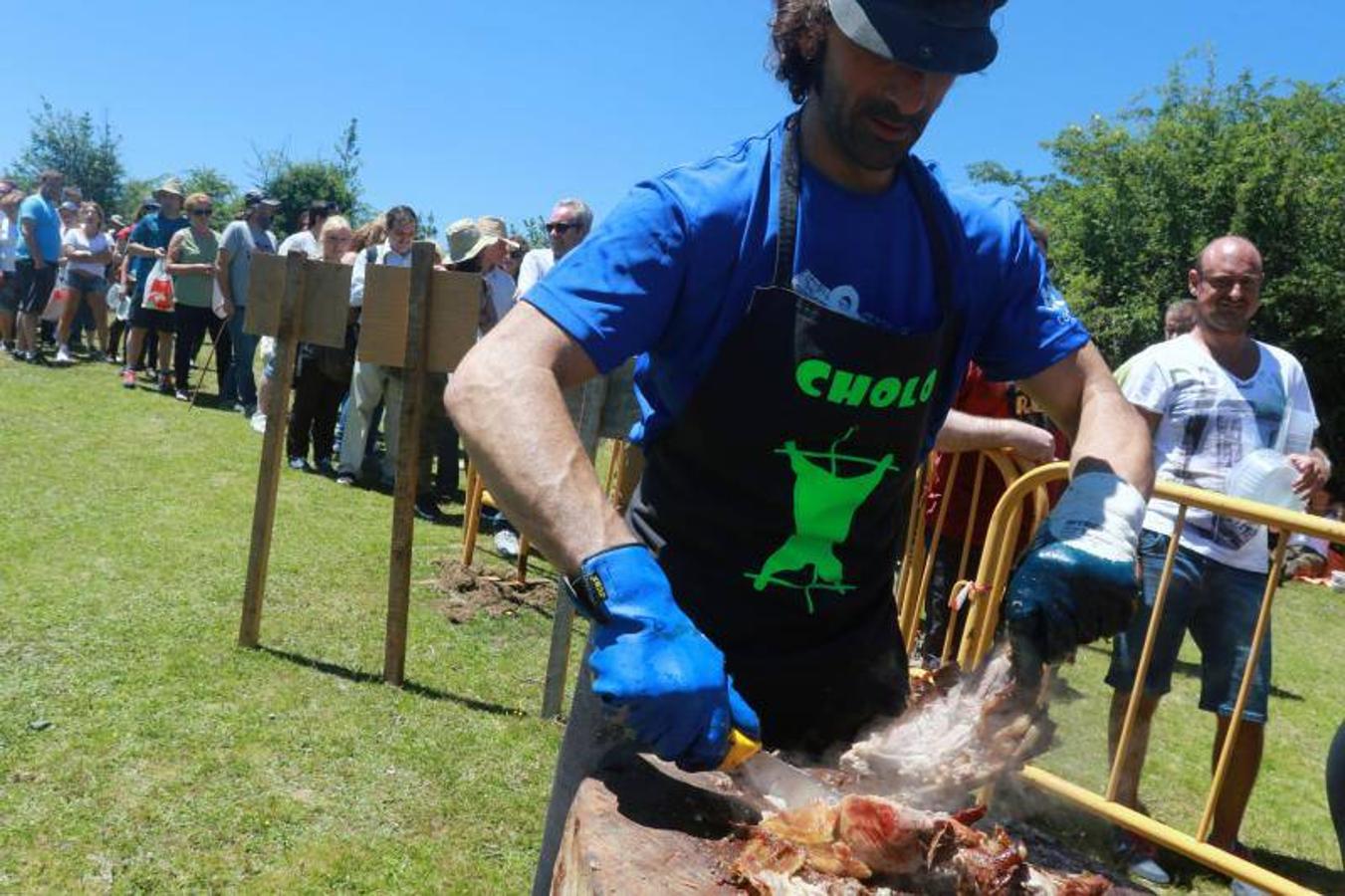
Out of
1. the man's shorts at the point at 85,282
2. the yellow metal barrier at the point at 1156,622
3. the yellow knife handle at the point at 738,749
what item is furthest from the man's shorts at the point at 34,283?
the yellow knife handle at the point at 738,749

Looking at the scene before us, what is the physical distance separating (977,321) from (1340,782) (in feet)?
8.26

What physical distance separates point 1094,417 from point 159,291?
1192cm

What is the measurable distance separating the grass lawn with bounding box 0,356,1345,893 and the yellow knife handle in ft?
7.79

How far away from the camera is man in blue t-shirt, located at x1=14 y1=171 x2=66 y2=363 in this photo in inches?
488

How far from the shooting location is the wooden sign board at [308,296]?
204 inches

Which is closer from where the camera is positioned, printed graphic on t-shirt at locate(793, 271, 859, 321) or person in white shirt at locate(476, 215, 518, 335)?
printed graphic on t-shirt at locate(793, 271, 859, 321)

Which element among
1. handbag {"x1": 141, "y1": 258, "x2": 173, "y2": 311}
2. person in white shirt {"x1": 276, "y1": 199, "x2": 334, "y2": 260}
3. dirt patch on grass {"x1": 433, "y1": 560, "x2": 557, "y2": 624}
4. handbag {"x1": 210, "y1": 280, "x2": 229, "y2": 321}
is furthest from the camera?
handbag {"x1": 141, "y1": 258, "x2": 173, "y2": 311}

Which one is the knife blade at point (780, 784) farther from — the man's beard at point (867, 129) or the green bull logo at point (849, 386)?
the man's beard at point (867, 129)

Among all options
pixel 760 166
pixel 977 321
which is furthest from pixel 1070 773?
pixel 760 166

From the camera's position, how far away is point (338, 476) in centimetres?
917

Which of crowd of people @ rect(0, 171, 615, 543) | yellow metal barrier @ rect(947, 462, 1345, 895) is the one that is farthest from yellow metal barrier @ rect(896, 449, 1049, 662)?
crowd of people @ rect(0, 171, 615, 543)

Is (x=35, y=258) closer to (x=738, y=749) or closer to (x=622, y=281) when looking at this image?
(x=622, y=281)

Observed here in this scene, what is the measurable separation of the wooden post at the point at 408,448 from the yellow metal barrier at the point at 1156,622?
2487mm

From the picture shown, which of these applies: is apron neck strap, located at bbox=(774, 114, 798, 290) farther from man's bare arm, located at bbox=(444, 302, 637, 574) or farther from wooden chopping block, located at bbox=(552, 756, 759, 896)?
wooden chopping block, located at bbox=(552, 756, 759, 896)
